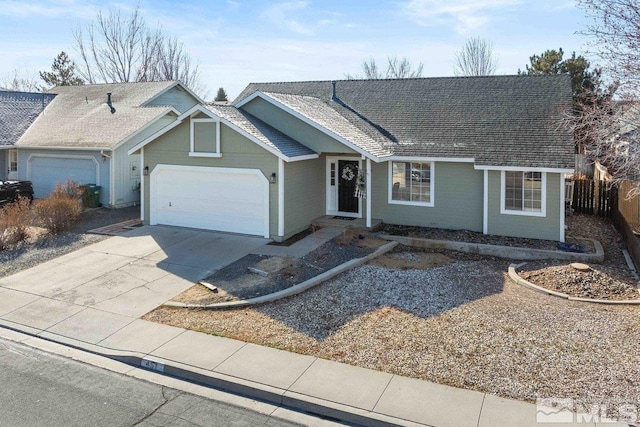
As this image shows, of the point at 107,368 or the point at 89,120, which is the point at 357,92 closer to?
the point at 89,120

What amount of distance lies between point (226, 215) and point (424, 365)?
10.2 metres

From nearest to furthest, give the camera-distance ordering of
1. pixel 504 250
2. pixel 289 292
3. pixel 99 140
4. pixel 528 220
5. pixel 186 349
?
pixel 186 349
pixel 289 292
pixel 504 250
pixel 528 220
pixel 99 140

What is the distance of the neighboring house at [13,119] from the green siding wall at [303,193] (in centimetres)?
1511

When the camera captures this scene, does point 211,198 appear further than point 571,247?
Yes

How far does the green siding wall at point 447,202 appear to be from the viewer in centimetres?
1564

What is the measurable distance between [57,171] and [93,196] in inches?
124

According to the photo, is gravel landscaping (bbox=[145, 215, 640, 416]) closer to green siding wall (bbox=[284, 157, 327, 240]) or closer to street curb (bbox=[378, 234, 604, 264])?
street curb (bbox=[378, 234, 604, 264])

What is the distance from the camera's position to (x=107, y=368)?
7.52 m

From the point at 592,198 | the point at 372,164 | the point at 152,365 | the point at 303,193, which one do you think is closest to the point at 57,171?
the point at 303,193

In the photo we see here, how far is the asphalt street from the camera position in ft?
19.7

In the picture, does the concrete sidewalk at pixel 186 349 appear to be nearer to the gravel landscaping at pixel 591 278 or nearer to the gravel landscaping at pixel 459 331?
the gravel landscaping at pixel 459 331

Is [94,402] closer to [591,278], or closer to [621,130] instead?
[591,278]

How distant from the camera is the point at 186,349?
793 cm

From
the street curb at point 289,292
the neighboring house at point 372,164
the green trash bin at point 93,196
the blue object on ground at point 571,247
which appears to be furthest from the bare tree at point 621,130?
the green trash bin at point 93,196
